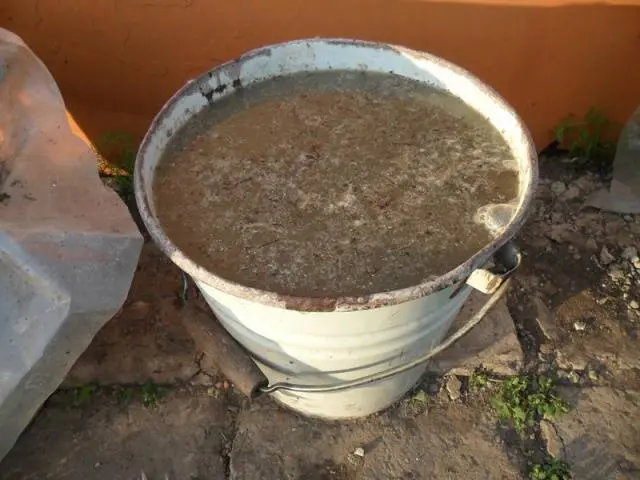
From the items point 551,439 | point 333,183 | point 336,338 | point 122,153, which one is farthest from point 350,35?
point 551,439

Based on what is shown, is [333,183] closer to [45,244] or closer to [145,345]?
[45,244]

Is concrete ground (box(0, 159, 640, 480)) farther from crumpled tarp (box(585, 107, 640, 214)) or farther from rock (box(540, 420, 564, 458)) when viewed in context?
crumpled tarp (box(585, 107, 640, 214))

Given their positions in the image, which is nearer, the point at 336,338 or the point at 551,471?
the point at 336,338

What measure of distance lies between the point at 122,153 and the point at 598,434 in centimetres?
197

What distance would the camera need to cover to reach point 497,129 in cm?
185

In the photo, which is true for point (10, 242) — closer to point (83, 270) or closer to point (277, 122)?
point (83, 270)

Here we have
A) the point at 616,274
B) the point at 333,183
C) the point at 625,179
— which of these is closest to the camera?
the point at 333,183

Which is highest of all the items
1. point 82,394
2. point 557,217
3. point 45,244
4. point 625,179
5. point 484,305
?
point 45,244

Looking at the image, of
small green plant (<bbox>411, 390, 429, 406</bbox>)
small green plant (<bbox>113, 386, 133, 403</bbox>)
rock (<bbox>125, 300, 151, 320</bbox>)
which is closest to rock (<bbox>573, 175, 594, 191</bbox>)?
small green plant (<bbox>411, 390, 429, 406</bbox>)

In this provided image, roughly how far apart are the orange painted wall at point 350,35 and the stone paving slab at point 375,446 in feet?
3.95

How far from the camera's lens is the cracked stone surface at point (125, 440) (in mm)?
2115

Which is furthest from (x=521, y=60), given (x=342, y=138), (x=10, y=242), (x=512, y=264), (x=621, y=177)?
(x=10, y=242)

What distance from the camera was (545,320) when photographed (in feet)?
7.97

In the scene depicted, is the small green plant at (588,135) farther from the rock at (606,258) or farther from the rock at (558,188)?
the rock at (606,258)
